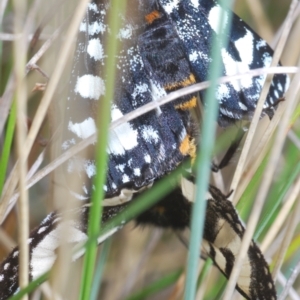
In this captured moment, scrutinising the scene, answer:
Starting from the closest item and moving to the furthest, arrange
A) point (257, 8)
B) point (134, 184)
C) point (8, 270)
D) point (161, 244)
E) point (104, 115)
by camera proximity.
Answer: point (104, 115), point (8, 270), point (134, 184), point (257, 8), point (161, 244)

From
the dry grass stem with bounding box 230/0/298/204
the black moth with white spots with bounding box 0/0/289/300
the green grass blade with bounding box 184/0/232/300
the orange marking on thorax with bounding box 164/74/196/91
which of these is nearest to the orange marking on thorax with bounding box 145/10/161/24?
the black moth with white spots with bounding box 0/0/289/300

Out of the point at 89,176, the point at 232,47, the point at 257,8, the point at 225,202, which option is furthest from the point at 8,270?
the point at 257,8

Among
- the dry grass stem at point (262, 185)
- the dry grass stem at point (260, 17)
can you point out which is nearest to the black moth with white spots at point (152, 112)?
the dry grass stem at point (262, 185)

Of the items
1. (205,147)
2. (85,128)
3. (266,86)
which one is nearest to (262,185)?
(205,147)

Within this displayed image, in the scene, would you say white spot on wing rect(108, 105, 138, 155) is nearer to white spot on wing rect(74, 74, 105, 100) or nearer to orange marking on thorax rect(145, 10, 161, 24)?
white spot on wing rect(74, 74, 105, 100)

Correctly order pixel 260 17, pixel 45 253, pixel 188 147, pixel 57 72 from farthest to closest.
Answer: pixel 260 17 → pixel 188 147 → pixel 45 253 → pixel 57 72

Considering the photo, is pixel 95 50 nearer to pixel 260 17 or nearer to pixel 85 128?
pixel 85 128

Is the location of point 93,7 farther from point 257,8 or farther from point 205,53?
point 257,8
